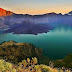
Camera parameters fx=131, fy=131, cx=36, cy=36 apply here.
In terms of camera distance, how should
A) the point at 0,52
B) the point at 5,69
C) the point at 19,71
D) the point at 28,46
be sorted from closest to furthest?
1. the point at 5,69
2. the point at 19,71
3. the point at 0,52
4. the point at 28,46

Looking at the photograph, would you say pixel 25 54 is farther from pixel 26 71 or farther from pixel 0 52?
pixel 26 71

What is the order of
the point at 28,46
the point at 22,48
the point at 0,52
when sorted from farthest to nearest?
the point at 28,46 < the point at 22,48 < the point at 0,52

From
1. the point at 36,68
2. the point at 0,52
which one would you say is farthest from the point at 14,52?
the point at 36,68

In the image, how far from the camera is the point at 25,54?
3059 inches

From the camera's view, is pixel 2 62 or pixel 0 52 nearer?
pixel 2 62

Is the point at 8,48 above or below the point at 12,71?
below

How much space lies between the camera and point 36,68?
8391 mm

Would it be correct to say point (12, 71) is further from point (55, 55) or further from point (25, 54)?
point (55, 55)

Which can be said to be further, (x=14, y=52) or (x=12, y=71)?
(x=14, y=52)

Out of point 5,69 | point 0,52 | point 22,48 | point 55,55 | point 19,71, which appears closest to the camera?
point 5,69

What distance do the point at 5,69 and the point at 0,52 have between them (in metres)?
62.0

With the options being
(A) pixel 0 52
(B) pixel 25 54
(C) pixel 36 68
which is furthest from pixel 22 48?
(C) pixel 36 68

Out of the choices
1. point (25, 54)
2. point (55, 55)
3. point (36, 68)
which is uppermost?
point (36, 68)

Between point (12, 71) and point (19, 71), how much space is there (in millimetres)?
1057
